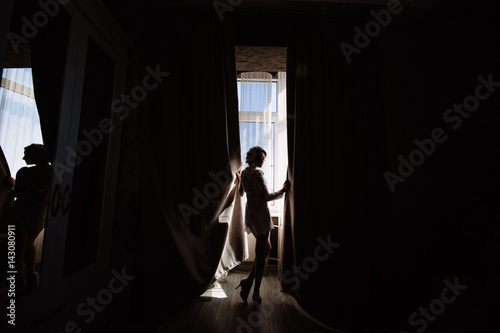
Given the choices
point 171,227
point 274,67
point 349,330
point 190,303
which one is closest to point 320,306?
point 349,330

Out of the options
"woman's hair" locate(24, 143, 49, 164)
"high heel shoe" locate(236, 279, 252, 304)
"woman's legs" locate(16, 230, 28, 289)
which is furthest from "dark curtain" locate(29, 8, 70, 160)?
"high heel shoe" locate(236, 279, 252, 304)

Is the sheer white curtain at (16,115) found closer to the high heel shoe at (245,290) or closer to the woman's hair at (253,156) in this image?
the woman's hair at (253,156)

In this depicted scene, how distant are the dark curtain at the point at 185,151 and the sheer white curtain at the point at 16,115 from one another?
0.78m

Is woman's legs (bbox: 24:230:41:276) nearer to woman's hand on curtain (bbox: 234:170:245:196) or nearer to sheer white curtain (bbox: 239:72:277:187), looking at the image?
woman's hand on curtain (bbox: 234:170:245:196)

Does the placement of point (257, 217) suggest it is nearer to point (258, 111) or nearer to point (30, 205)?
point (258, 111)

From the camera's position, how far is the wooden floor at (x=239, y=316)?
5.12ft

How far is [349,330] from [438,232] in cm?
109

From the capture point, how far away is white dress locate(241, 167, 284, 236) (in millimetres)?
1918

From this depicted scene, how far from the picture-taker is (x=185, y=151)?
1.88 meters

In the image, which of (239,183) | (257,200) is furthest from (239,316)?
(239,183)

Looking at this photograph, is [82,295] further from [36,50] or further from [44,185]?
[36,50]

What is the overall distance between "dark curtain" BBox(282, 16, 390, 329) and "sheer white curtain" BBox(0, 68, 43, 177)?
1.68 meters

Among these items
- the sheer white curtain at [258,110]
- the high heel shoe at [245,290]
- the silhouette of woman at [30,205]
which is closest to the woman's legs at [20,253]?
the silhouette of woman at [30,205]

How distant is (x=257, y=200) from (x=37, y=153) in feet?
4.80
